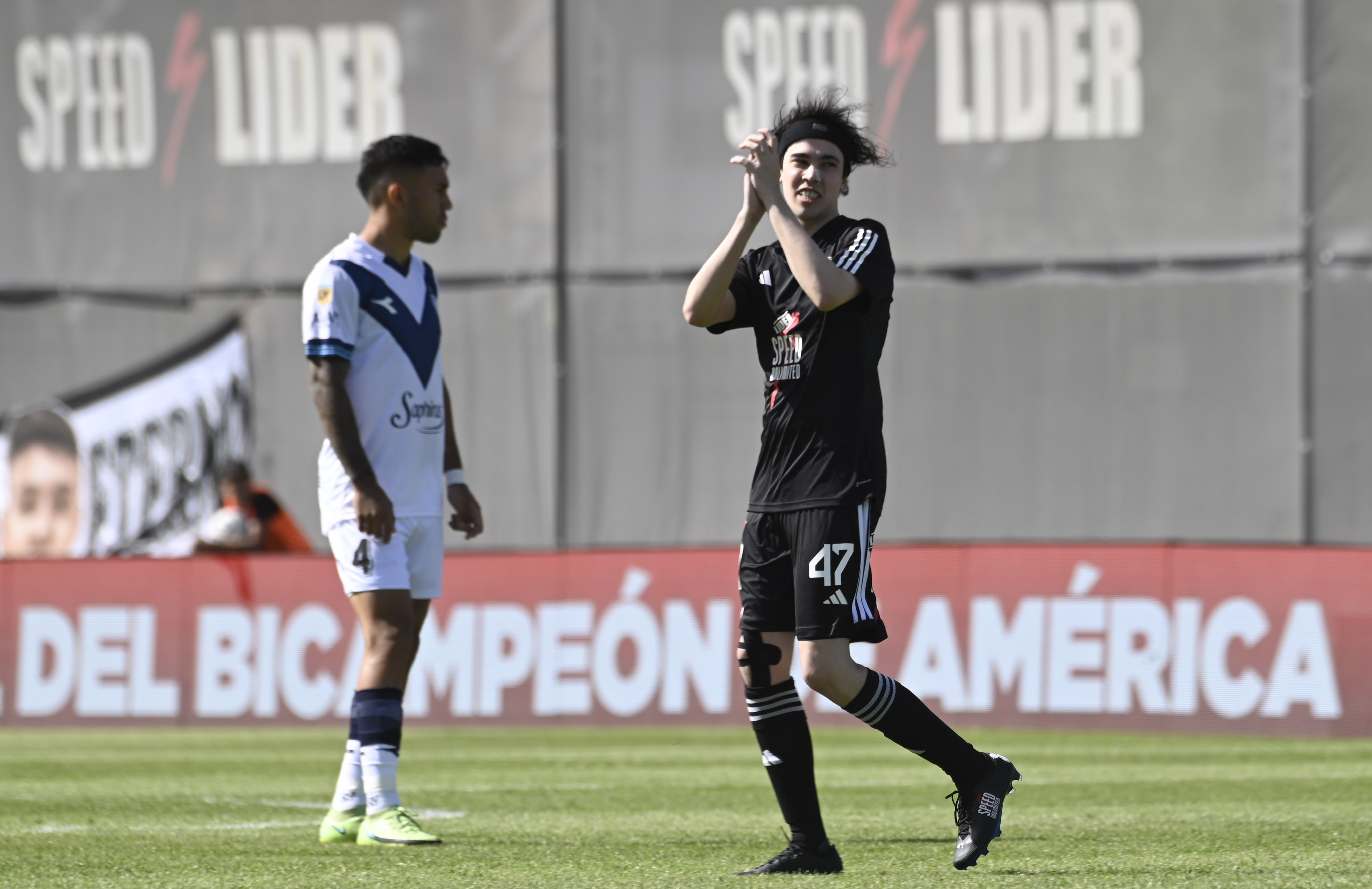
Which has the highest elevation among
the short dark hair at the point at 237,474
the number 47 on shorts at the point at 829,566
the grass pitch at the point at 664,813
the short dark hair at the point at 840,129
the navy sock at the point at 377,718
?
the short dark hair at the point at 840,129

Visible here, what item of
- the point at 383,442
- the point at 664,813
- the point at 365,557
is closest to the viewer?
the point at 365,557

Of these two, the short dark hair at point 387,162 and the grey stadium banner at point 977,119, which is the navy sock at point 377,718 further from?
the grey stadium banner at point 977,119

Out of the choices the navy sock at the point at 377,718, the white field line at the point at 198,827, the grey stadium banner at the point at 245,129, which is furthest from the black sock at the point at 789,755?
the grey stadium banner at the point at 245,129

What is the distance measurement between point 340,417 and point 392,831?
1.31 m

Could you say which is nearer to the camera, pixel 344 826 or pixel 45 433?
pixel 344 826

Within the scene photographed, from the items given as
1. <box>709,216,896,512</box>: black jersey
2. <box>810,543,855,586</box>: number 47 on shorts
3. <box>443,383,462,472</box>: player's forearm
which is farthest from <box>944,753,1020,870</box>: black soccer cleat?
<box>443,383,462,472</box>: player's forearm

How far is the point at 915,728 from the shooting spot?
5695 millimetres

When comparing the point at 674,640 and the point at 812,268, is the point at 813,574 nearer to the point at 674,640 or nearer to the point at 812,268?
the point at 812,268

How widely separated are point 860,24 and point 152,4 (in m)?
6.64

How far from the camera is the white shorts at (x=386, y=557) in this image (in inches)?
257

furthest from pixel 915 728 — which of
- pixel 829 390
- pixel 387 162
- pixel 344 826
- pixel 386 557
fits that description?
pixel 387 162

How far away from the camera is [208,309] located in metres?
18.7

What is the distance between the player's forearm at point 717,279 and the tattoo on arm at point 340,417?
49.5 inches

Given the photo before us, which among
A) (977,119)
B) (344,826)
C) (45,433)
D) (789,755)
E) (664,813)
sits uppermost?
(977,119)
